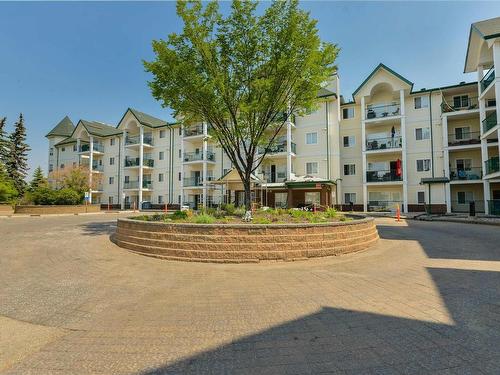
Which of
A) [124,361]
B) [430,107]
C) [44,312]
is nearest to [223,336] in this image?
[124,361]

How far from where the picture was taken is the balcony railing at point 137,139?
152 ft

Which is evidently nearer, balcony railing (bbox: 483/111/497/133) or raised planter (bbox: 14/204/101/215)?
balcony railing (bbox: 483/111/497/133)

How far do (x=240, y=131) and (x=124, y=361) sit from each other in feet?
36.3

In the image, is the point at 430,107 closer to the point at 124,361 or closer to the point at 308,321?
the point at 308,321

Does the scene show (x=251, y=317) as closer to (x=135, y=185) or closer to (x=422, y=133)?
(x=422, y=133)

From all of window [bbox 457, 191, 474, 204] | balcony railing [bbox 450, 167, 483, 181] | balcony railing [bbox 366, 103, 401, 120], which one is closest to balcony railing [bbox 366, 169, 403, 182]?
balcony railing [bbox 450, 167, 483, 181]

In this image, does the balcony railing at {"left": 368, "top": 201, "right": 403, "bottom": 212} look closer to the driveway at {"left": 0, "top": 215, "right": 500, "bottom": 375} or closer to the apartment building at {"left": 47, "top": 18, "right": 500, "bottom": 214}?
the apartment building at {"left": 47, "top": 18, "right": 500, "bottom": 214}

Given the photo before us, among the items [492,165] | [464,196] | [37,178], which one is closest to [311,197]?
[464,196]

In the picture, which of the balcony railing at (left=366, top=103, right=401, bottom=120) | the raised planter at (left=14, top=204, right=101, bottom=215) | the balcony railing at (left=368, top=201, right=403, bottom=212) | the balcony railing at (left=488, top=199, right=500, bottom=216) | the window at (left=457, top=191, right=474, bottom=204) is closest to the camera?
the balcony railing at (left=488, top=199, right=500, bottom=216)

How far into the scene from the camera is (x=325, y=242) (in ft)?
29.6

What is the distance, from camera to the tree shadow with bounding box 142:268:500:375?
3074mm

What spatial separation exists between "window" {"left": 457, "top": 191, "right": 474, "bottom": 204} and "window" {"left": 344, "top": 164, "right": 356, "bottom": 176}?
11332 millimetres

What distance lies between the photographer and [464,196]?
1205 inches

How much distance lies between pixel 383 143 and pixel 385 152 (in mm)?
1203
